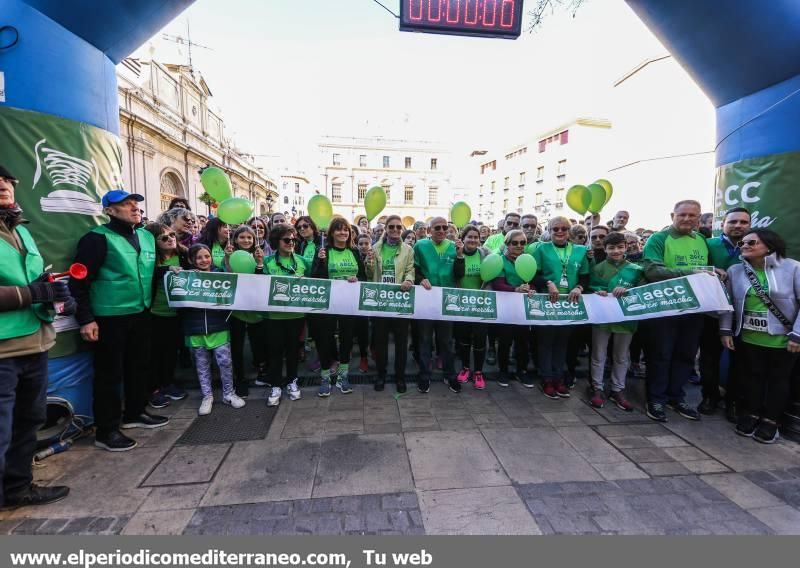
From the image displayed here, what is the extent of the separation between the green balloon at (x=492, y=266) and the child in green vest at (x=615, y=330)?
1.17 metres

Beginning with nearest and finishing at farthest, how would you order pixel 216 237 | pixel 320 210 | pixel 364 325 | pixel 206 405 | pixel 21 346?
pixel 21 346 → pixel 206 405 → pixel 320 210 → pixel 216 237 → pixel 364 325

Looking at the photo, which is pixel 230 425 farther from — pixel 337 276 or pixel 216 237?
pixel 216 237

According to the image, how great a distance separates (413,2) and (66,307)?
4257 millimetres

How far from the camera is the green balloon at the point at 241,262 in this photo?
3918 mm

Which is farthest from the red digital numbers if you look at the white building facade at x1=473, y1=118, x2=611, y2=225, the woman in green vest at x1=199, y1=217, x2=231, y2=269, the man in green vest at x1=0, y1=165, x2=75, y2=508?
the white building facade at x1=473, y1=118, x2=611, y2=225

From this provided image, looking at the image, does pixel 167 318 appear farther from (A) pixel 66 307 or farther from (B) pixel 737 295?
(B) pixel 737 295

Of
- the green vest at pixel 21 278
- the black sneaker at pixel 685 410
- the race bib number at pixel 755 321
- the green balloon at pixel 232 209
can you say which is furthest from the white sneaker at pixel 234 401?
the race bib number at pixel 755 321

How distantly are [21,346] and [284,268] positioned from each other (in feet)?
7.23

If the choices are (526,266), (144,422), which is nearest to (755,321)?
(526,266)

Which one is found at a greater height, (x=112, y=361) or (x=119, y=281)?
(x=119, y=281)

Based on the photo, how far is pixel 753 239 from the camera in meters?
3.34

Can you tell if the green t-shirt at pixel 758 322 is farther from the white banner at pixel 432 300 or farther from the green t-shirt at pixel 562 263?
the green t-shirt at pixel 562 263

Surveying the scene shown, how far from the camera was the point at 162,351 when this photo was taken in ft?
13.3

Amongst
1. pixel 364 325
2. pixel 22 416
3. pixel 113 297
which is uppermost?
pixel 113 297
